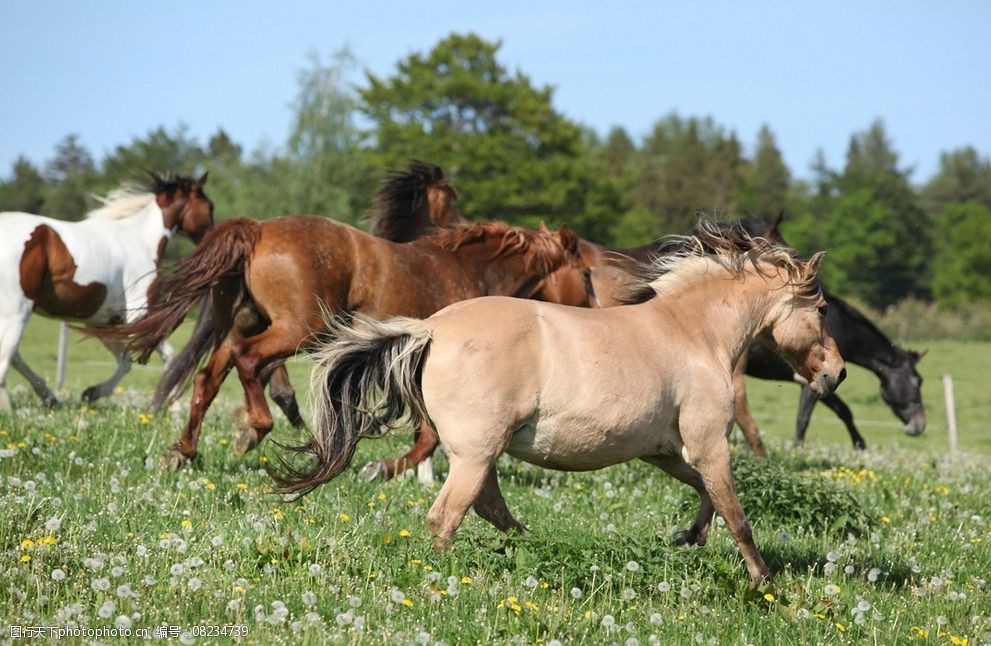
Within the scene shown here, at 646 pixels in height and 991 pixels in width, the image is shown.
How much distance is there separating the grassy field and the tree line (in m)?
35.2

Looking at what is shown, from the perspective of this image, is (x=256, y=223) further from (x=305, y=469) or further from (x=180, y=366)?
(x=305, y=469)

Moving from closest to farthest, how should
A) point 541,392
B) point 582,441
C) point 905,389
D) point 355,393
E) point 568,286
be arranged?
point 541,392
point 582,441
point 355,393
point 568,286
point 905,389

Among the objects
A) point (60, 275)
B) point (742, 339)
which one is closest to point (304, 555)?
point (742, 339)

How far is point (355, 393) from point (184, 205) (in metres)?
8.33

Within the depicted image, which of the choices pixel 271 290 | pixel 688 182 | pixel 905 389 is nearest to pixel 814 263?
pixel 271 290

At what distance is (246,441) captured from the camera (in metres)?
8.80

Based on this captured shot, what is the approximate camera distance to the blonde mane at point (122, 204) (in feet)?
44.0

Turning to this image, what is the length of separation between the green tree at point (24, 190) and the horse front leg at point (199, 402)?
7698cm

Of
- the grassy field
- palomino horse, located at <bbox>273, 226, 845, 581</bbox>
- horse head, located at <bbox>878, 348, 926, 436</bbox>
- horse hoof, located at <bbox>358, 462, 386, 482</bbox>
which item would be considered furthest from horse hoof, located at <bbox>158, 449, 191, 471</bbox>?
horse head, located at <bbox>878, 348, 926, 436</bbox>

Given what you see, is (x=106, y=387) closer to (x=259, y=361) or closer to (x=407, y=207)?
(x=407, y=207)

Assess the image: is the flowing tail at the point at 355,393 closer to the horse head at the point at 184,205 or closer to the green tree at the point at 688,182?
the horse head at the point at 184,205

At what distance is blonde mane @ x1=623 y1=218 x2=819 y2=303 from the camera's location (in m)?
6.72

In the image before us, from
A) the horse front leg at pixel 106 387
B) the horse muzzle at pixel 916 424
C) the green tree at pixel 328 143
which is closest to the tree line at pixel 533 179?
the green tree at pixel 328 143

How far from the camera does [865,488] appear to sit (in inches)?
378
